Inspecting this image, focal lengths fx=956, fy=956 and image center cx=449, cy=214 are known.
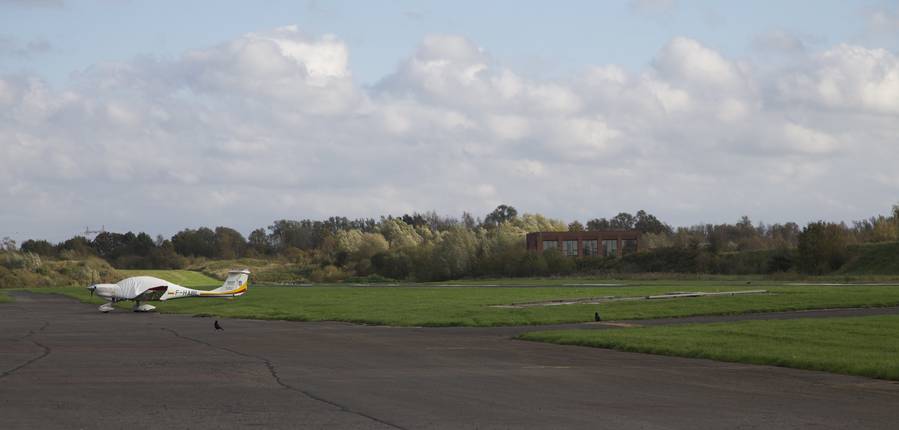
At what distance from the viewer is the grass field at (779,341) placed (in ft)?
62.5

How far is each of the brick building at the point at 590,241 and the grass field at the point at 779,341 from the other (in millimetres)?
92135

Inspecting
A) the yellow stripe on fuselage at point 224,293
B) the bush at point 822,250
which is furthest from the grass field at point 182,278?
the bush at point 822,250

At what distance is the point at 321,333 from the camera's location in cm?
2988

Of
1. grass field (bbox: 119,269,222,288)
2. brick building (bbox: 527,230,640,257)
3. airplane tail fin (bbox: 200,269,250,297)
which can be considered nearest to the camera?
airplane tail fin (bbox: 200,269,250,297)

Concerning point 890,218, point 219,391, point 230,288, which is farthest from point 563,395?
point 890,218

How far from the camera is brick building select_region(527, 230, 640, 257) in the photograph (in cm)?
12169

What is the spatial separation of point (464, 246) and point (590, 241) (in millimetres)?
16748

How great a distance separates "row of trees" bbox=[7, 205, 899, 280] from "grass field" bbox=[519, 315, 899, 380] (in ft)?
177

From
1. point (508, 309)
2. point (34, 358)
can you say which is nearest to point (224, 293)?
point (508, 309)

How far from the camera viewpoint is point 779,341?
23.7 meters

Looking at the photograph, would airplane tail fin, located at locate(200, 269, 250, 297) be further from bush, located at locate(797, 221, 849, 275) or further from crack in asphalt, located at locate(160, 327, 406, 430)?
bush, located at locate(797, 221, 849, 275)

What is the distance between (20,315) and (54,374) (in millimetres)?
28997

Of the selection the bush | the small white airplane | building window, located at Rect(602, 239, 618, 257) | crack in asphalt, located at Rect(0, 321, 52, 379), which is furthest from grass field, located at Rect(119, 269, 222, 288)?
crack in asphalt, located at Rect(0, 321, 52, 379)

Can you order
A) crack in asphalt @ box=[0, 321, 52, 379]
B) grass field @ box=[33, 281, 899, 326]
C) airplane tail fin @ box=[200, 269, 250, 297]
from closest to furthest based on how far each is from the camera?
crack in asphalt @ box=[0, 321, 52, 379] < grass field @ box=[33, 281, 899, 326] < airplane tail fin @ box=[200, 269, 250, 297]
